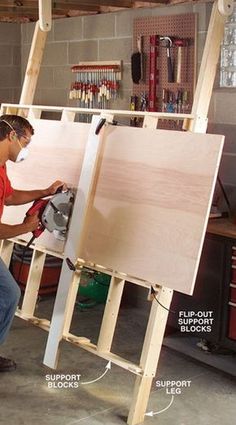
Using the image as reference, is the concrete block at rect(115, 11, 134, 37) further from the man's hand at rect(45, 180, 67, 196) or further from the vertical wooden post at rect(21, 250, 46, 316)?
the vertical wooden post at rect(21, 250, 46, 316)

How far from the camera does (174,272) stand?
114 inches

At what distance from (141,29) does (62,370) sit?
2.54 m

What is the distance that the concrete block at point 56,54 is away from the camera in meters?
5.29

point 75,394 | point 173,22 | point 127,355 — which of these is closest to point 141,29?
point 173,22

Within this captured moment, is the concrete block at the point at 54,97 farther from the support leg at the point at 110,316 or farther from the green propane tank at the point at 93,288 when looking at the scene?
the support leg at the point at 110,316

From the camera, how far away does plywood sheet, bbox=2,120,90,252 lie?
3516mm

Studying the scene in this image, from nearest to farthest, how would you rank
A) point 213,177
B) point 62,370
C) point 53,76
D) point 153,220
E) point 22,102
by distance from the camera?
point 213,177 → point 153,220 → point 62,370 → point 22,102 → point 53,76

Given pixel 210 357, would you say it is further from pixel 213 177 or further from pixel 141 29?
pixel 141 29

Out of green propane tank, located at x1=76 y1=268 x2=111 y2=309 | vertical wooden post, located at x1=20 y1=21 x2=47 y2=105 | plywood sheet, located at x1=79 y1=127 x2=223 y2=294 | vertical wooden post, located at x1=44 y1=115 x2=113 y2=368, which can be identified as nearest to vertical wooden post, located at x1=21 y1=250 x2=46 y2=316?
vertical wooden post, located at x1=44 y1=115 x2=113 y2=368

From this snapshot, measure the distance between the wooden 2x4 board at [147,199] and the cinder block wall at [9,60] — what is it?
7.70ft

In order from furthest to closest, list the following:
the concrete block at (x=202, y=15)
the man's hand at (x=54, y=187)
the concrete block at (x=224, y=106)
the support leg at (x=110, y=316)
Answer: the concrete block at (x=202, y=15)
the concrete block at (x=224, y=106)
the man's hand at (x=54, y=187)
the support leg at (x=110, y=316)

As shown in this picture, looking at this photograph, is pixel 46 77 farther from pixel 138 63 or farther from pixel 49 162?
pixel 49 162

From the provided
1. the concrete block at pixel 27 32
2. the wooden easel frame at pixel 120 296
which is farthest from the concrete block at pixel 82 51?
the wooden easel frame at pixel 120 296

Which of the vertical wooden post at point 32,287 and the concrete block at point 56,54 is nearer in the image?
the vertical wooden post at point 32,287
